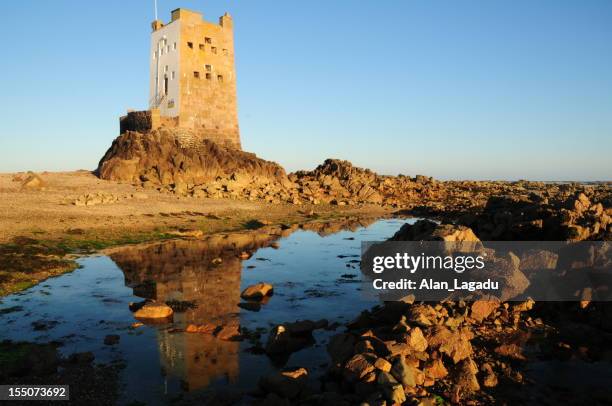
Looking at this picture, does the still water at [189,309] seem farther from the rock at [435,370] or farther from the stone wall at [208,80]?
the stone wall at [208,80]

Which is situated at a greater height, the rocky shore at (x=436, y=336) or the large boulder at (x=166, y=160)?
the large boulder at (x=166, y=160)

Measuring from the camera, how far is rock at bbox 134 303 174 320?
1579 centimetres

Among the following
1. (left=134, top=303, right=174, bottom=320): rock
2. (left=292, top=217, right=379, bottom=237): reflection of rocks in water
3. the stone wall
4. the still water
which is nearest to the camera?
the still water

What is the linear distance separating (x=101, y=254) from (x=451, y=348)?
67.7 feet

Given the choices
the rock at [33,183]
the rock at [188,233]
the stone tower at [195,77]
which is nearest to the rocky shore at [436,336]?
the rock at [188,233]

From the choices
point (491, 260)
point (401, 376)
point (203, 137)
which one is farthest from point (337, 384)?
point (203, 137)

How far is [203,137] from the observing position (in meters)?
56.3

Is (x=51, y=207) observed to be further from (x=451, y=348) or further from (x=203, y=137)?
(x=451, y=348)

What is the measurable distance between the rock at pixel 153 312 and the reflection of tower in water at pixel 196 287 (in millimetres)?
404

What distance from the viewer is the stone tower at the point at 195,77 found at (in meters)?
54.2

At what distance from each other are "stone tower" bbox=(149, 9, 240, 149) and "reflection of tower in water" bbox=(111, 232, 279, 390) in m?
25.4

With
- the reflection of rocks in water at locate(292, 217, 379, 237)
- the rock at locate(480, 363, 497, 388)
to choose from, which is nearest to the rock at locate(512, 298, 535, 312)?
the rock at locate(480, 363, 497, 388)

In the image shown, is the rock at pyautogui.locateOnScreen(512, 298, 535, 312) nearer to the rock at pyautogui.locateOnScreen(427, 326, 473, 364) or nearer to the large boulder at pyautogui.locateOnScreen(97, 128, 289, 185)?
the rock at pyautogui.locateOnScreen(427, 326, 473, 364)

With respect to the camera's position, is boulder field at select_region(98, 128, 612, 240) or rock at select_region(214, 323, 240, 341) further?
boulder field at select_region(98, 128, 612, 240)
